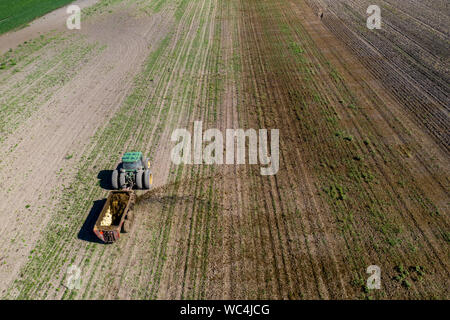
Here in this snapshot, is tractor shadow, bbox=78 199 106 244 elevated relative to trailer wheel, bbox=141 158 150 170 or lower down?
lower down

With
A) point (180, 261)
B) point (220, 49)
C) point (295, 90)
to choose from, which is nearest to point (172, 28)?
point (220, 49)

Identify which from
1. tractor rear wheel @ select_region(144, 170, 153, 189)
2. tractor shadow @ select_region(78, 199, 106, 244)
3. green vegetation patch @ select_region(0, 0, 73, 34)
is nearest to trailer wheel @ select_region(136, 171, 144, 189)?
tractor rear wheel @ select_region(144, 170, 153, 189)

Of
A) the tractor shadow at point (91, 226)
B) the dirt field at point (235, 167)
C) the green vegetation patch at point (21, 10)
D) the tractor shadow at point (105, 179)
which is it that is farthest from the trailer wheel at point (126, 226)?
the green vegetation patch at point (21, 10)

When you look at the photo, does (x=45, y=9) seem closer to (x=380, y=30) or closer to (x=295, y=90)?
(x=295, y=90)

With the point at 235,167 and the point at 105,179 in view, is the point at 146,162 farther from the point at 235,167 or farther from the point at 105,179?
the point at 235,167

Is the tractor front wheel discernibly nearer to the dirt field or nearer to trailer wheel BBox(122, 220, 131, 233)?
the dirt field

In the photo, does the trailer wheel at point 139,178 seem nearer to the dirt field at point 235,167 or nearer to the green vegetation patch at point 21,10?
the dirt field at point 235,167
